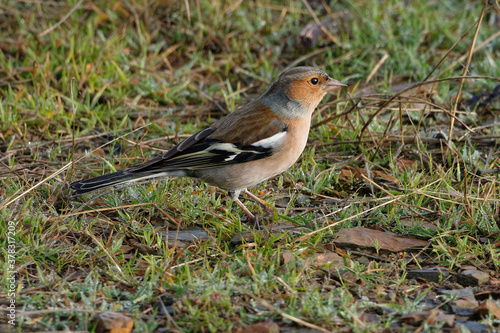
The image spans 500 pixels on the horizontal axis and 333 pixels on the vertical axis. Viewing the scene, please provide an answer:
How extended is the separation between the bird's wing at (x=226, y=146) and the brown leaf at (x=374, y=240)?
2.78 ft

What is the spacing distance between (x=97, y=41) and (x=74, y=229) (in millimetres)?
3920

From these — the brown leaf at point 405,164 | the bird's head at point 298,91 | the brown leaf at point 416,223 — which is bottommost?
the brown leaf at point 416,223

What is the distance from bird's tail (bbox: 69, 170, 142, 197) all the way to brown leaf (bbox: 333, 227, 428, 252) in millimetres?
1461

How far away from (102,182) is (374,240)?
1.91m

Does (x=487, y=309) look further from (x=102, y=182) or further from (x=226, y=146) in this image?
(x=102, y=182)

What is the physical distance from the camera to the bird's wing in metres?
4.43

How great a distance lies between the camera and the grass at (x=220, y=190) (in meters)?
3.35

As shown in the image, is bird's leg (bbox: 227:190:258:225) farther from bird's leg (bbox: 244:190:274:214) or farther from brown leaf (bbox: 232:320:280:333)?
brown leaf (bbox: 232:320:280:333)

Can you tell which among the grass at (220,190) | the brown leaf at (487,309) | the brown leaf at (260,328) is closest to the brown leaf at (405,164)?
the grass at (220,190)

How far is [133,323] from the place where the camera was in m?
3.12

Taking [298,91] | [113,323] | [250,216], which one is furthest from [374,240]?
[113,323]

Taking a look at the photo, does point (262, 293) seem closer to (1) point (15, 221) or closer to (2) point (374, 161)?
(1) point (15, 221)

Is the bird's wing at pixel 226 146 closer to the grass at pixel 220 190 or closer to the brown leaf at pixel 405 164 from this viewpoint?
the grass at pixel 220 190

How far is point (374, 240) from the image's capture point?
3.99 meters
